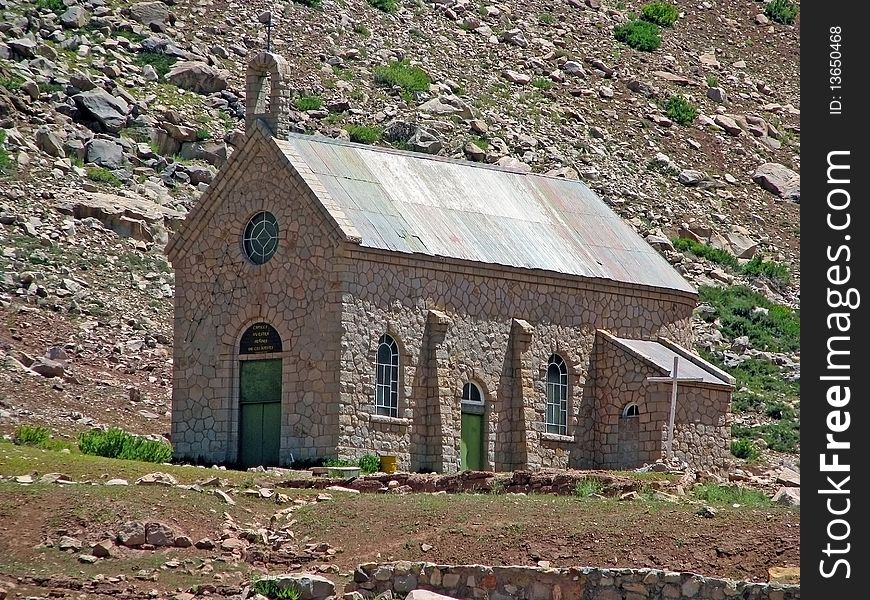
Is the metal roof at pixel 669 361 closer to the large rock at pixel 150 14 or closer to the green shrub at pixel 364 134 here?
the green shrub at pixel 364 134

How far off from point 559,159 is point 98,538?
153 feet

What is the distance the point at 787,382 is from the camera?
7088 centimetres

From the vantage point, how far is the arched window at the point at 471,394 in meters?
52.7

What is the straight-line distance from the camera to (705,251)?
3108 inches

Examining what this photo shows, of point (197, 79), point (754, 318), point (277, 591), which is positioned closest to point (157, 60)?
point (197, 79)

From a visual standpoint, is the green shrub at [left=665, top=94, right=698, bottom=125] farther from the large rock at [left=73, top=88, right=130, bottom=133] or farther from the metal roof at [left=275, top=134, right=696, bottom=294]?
the metal roof at [left=275, top=134, right=696, bottom=294]

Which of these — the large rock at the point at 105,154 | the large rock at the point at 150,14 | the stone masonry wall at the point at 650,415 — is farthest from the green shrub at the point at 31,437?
the large rock at the point at 150,14

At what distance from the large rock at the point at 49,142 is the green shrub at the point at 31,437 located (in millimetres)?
18170

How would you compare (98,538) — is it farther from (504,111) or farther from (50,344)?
(504,111)

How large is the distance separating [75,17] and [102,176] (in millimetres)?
10478

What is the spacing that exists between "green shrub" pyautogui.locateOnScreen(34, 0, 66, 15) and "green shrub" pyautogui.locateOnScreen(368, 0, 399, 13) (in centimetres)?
1558

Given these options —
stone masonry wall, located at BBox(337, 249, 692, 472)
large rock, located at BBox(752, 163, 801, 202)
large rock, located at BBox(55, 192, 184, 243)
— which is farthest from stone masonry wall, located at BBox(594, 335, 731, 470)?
large rock, located at BBox(752, 163, 801, 202)

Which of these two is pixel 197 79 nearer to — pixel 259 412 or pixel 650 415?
pixel 259 412

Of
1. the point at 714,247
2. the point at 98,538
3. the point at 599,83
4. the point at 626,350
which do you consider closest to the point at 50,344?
the point at 626,350
